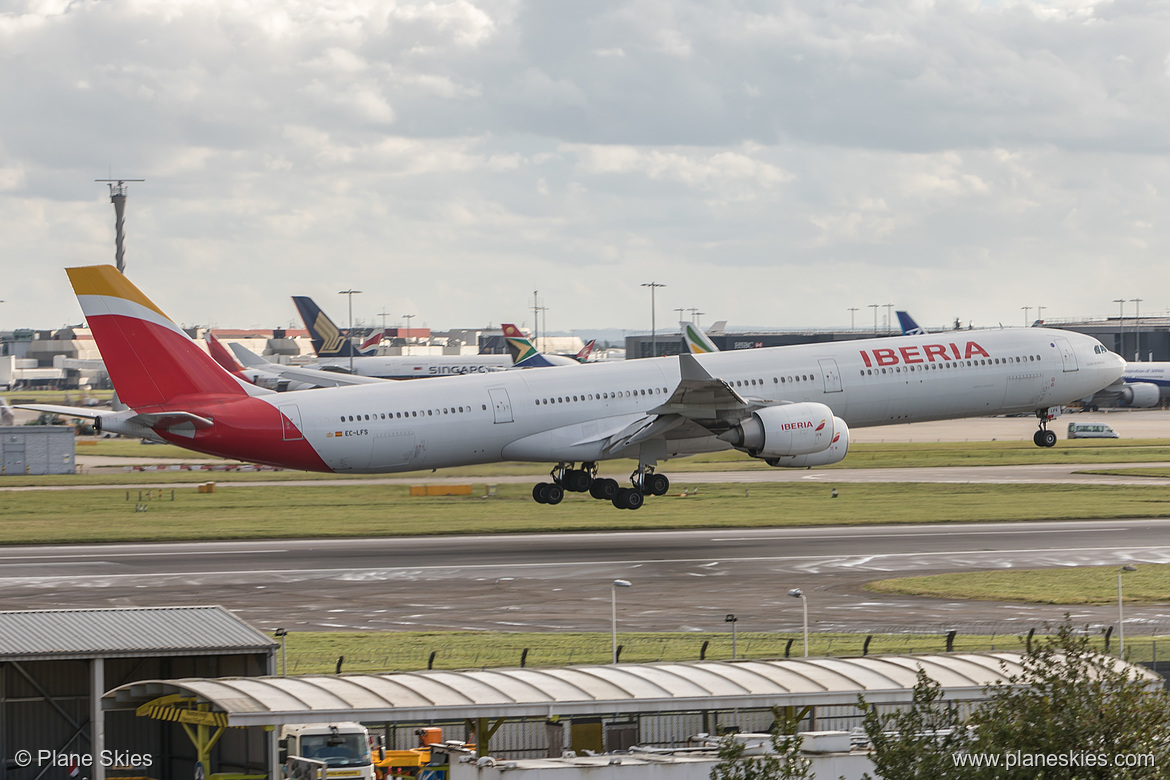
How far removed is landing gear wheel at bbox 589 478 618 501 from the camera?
56250 mm

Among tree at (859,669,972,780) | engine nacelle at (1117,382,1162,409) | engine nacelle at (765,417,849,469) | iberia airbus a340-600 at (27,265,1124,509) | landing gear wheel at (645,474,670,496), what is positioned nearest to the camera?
tree at (859,669,972,780)

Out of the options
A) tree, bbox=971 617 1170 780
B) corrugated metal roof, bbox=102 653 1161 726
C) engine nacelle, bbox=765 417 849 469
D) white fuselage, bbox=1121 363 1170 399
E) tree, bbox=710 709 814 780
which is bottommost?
corrugated metal roof, bbox=102 653 1161 726

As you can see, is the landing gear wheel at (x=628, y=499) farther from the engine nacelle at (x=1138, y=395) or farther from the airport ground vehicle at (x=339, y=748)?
the engine nacelle at (x=1138, y=395)

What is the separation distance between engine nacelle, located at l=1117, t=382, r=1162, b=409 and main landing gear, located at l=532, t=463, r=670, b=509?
91.0 meters

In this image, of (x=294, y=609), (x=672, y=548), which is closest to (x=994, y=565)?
(x=672, y=548)

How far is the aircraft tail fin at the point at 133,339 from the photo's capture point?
4766 cm

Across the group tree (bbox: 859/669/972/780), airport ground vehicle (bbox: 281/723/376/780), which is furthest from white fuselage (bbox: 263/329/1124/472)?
tree (bbox: 859/669/972/780)

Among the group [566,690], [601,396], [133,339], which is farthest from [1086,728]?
[601,396]

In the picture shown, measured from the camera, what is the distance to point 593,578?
1745 inches

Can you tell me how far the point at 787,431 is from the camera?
51.6 metres

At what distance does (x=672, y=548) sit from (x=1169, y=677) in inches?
1041

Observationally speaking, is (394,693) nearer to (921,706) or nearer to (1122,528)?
(921,706)

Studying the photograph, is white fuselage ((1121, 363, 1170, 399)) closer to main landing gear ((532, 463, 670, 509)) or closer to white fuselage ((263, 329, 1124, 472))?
white fuselage ((263, 329, 1124, 472))

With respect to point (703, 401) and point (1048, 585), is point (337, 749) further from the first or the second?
point (703, 401)
